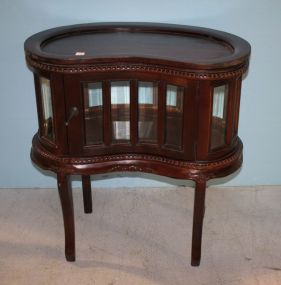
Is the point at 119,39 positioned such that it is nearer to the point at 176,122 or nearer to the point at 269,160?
the point at 176,122

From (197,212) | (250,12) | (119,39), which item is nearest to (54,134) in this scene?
(119,39)

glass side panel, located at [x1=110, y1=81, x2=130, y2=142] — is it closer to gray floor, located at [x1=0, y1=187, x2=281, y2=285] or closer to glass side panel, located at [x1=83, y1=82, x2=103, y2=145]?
glass side panel, located at [x1=83, y1=82, x2=103, y2=145]

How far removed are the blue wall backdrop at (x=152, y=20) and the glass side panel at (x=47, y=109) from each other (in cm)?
41

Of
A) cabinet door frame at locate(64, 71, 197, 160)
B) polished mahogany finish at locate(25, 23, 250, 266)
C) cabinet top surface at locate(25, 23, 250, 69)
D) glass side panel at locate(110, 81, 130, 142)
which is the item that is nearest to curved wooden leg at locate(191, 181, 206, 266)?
polished mahogany finish at locate(25, 23, 250, 266)

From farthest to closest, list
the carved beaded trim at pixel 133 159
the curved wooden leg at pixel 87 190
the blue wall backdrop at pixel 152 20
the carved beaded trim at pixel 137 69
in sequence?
the curved wooden leg at pixel 87 190 < the blue wall backdrop at pixel 152 20 < the carved beaded trim at pixel 133 159 < the carved beaded trim at pixel 137 69

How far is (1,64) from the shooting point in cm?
180

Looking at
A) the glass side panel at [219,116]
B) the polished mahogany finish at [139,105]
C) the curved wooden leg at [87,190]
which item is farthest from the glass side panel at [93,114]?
the curved wooden leg at [87,190]

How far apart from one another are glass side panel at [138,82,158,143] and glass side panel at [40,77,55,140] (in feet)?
0.86

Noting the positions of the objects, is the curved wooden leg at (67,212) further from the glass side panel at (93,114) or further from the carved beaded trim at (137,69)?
the carved beaded trim at (137,69)

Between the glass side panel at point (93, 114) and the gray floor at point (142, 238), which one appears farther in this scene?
the gray floor at point (142, 238)

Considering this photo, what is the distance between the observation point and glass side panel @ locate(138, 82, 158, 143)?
53.1 inches

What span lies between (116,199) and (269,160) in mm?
649

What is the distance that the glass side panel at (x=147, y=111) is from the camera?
1.35 m

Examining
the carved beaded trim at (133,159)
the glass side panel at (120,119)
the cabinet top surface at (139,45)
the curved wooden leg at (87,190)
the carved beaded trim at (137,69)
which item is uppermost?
the cabinet top surface at (139,45)
